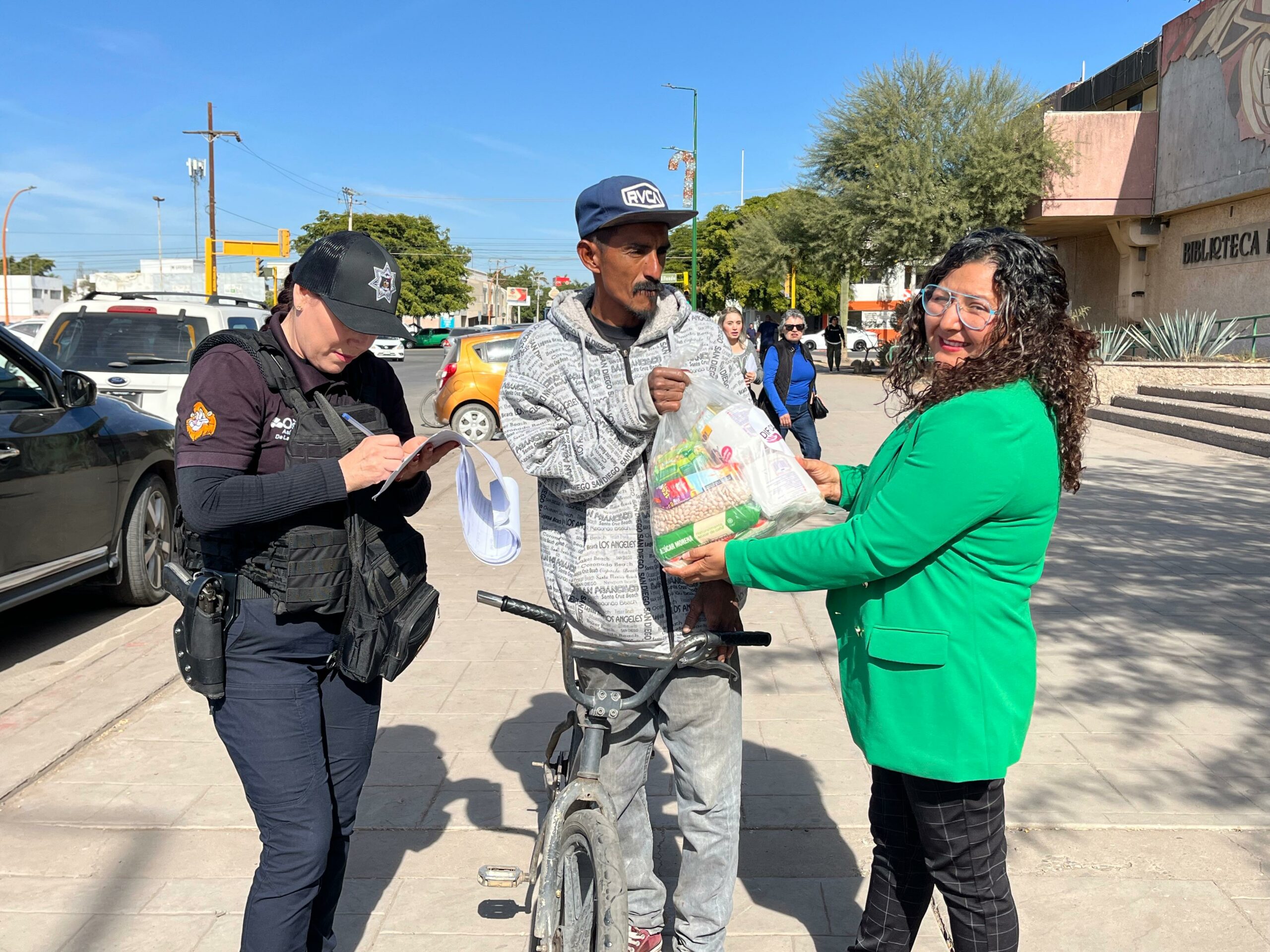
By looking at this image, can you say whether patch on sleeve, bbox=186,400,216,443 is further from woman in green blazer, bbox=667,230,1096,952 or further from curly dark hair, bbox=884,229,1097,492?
curly dark hair, bbox=884,229,1097,492

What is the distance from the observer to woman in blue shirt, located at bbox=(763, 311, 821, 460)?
424 inches

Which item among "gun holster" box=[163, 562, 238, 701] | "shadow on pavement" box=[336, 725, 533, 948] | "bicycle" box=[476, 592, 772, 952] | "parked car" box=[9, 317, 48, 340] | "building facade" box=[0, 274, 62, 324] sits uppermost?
"building facade" box=[0, 274, 62, 324]

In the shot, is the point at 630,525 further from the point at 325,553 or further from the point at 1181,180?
the point at 1181,180

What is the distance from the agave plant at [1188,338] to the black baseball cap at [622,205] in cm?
2103

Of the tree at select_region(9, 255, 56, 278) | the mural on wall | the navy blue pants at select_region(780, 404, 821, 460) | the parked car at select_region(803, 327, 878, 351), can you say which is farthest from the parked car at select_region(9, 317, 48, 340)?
the tree at select_region(9, 255, 56, 278)

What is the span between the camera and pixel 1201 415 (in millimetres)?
15195

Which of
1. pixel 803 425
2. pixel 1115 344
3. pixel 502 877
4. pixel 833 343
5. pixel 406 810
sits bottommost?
pixel 406 810

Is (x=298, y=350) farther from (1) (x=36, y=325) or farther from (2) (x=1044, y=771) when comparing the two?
(1) (x=36, y=325)

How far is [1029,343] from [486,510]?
1.25 meters

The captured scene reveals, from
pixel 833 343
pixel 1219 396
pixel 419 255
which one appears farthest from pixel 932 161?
pixel 419 255

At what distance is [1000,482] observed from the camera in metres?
2.08

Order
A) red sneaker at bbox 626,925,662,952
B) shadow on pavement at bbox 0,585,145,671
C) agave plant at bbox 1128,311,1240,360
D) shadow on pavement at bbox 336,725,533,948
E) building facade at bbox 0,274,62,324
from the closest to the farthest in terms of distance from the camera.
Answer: red sneaker at bbox 626,925,662,952 → shadow on pavement at bbox 336,725,533,948 → shadow on pavement at bbox 0,585,145,671 → agave plant at bbox 1128,311,1240,360 → building facade at bbox 0,274,62,324

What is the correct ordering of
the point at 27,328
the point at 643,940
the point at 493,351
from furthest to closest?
the point at 27,328
the point at 493,351
the point at 643,940

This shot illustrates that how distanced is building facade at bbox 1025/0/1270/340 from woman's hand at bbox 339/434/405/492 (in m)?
23.8
